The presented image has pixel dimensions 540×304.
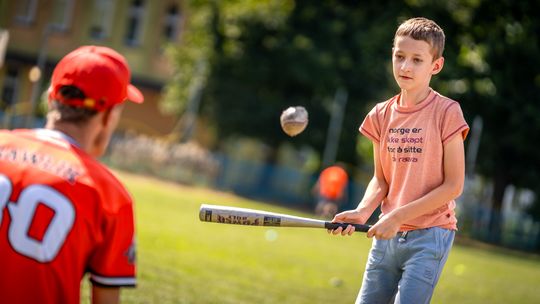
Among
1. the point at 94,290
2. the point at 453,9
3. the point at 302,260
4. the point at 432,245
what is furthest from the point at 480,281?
the point at 453,9

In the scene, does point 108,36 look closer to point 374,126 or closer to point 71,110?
point 374,126

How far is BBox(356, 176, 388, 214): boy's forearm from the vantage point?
221 inches

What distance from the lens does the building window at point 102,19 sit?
47125 mm

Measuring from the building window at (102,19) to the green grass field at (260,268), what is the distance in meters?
23.9

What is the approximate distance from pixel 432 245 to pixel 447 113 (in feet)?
2.63

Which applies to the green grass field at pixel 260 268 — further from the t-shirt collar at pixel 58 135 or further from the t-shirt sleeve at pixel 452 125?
the t-shirt collar at pixel 58 135

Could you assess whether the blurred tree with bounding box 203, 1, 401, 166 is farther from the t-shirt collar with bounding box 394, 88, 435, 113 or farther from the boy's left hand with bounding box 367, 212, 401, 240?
the boy's left hand with bounding box 367, 212, 401, 240

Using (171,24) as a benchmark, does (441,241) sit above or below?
below

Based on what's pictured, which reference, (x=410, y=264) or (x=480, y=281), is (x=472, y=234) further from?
(x=410, y=264)

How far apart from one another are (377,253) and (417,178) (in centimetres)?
53

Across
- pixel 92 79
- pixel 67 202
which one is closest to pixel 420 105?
pixel 92 79

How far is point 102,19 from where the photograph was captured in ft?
156

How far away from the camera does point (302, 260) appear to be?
52.0 feet

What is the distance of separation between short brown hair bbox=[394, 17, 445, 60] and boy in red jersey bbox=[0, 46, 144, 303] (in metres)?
2.16
